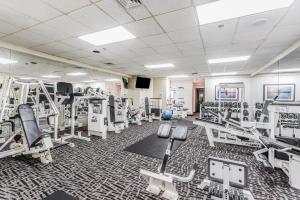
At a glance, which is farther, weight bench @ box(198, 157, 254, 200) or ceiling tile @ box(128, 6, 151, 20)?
ceiling tile @ box(128, 6, 151, 20)

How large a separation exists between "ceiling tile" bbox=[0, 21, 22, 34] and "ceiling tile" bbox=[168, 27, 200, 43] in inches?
128

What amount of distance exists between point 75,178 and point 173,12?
10.3 ft

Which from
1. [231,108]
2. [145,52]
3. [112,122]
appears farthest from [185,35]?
[231,108]

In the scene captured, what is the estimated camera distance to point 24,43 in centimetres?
419

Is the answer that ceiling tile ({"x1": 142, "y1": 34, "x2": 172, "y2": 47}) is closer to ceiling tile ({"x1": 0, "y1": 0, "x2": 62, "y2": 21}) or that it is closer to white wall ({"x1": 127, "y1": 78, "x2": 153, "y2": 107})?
ceiling tile ({"x1": 0, "y1": 0, "x2": 62, "y2": 21})

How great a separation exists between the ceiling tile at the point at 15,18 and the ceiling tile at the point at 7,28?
0.18 metres

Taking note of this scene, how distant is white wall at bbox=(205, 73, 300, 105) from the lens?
8079mm

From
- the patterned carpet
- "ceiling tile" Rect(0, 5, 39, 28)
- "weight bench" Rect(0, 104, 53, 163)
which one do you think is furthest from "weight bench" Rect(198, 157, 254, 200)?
"ceiling tile" Rect(0, 5, 39, 28)

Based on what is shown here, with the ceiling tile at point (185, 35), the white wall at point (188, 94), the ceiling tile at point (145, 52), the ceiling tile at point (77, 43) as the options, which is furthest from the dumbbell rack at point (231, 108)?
the white wall at point (188, 94)

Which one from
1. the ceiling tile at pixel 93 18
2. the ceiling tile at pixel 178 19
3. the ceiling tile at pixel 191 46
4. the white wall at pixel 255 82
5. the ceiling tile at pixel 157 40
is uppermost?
the ceiling tile at pixel 191 46

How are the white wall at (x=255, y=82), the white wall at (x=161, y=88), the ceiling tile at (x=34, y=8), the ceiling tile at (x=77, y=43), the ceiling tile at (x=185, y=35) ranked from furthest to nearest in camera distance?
the white wall at (x=161, y=88)
the white wall at (x=255, y=82)
the ceiling tile at (x=77, y=43)
the ceiling tile at (x=185, y=35)
the ceiling tile at (x=34, y=8)

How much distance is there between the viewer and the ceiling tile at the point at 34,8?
7.94 feet

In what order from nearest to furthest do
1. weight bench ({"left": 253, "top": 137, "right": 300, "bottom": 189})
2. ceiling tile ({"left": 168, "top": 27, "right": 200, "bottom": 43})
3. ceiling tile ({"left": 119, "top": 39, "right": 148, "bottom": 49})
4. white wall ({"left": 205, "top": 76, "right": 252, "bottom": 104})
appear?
weight bench ({"left": 253, "top": 137, "right": 300, "bottom": 189}) → ceiling tile ({"left": 168, "top": 27, "right": 200, "bottom": 43}) → ceiling tile ({"left": 119, "top": 39, "right": 148, "bottom": 49}) → white wall ({"left": 205, "top": 76, "right": 252, "bottom": 104})

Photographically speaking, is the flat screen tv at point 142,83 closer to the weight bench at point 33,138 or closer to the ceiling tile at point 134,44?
the ceiling tile at point 134,44
